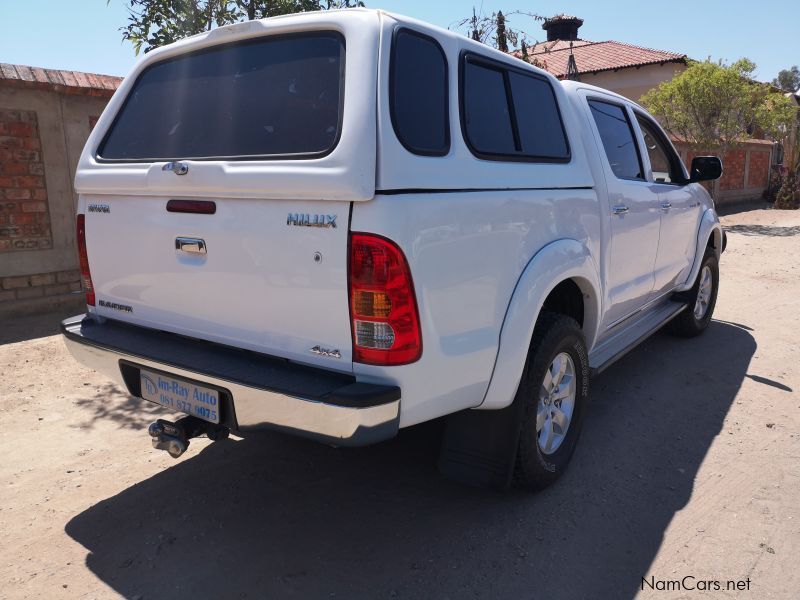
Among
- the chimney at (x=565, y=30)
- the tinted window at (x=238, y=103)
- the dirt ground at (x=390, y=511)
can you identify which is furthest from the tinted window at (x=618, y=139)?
the chimney at (x=565, y=30)

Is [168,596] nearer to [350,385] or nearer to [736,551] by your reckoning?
[350,385]

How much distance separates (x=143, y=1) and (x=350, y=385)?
526cm

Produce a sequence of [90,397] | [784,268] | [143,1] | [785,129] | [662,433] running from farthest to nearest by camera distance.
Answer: [785,129] → [784,268] → [143,1] → [90,397] → [662,433]

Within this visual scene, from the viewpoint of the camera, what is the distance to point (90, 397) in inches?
180

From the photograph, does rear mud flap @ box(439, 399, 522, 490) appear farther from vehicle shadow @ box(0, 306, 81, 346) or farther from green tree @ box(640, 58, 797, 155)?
green tree @ box(640, 58, 797, 155)

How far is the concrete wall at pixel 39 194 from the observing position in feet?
20.2

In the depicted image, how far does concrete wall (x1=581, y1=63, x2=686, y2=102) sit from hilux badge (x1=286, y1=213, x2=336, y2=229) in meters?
19.1

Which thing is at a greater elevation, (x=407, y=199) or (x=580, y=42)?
(x=580, y=42)

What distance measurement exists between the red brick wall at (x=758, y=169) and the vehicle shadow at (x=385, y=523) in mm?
18727

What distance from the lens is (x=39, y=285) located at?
6.48 m

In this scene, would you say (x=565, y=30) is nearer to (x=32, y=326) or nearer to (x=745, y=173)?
(x=745, y=173)

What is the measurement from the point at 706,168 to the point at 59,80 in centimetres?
614

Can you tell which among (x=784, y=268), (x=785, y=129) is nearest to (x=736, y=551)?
(x=784, y=268)

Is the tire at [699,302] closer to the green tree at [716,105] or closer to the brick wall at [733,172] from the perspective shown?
the green tree at [716,105]
